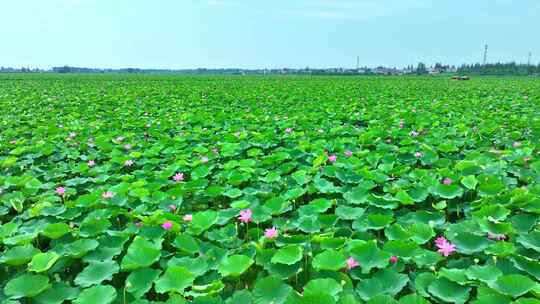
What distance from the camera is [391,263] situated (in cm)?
172

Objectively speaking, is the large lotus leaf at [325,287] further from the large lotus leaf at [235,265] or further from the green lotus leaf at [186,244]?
the green lotus leaf at [186,244]

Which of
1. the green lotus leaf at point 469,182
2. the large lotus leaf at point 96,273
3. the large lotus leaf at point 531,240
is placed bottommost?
the large lotus leaf at point 96,273

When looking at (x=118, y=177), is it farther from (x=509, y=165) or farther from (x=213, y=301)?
(x=509, y=165)

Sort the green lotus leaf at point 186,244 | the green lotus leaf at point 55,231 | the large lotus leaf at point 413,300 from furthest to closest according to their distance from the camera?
the green lotus leaf at point 55,231 < the green lotus leaf at point 186,244 < the large lotus leaf at point 413,300

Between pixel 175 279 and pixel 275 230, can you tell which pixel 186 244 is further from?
pixel 275 230

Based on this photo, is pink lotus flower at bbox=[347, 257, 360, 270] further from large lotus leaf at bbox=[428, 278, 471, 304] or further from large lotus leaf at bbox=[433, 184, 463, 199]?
large lotus leaf at bbox=[433, 184, 463, 199]

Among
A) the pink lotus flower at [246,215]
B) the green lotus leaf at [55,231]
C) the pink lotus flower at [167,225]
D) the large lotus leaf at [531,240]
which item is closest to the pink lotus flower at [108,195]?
the green lotus leaf at [55,231]

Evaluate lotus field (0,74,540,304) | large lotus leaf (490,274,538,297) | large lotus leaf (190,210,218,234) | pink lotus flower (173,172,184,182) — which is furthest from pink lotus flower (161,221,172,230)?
large lotus leaf (490,274,538,297)

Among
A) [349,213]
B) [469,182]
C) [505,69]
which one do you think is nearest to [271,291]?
[349,213]

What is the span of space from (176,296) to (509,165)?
9.40ft

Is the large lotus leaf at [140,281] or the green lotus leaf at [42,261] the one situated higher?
the green lotus leaf at [42,261]

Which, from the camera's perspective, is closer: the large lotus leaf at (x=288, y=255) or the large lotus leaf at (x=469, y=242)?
the large lotus leaf at (x=288, y=255)

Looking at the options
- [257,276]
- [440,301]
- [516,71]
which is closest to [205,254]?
[257,276]

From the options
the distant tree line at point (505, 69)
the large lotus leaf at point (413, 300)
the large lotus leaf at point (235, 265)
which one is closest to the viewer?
the large lotus leaf at point (413, 300)
